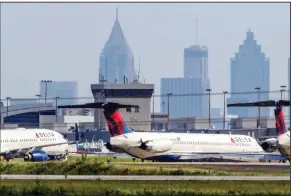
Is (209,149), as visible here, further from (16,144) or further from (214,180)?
(214,180)

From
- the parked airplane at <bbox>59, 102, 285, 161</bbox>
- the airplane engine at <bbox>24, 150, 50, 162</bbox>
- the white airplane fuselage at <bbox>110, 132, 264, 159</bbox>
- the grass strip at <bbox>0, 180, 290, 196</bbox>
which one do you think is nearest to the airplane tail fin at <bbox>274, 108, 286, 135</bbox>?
the parked airplane at <bbox>59, 102, 285, 161</bbox>

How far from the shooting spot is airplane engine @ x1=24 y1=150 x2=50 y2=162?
116000mm

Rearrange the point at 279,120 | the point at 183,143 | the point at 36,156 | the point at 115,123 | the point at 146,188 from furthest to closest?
the point at 183,143, the point at 36,156, the point at 115,123, the point at 279,120, the point at 146,188

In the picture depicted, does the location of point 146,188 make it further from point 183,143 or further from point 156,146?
point 183,143

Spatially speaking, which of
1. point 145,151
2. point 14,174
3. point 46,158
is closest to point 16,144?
point 46,158

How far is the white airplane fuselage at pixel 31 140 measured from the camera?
121 meters

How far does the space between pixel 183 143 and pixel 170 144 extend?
157 inches

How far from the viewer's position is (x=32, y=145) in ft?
403

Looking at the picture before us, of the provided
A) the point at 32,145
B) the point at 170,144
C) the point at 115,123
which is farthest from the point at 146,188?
the point at 32,145

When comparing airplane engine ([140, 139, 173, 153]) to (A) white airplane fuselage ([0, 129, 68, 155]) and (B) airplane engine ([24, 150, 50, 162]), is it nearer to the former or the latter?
(B) airplane engine ([24, 150, 50, 162])

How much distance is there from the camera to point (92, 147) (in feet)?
→ 536

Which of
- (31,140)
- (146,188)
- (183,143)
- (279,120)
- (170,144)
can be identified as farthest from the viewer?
(31,140)

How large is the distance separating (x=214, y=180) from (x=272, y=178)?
535 centimetres

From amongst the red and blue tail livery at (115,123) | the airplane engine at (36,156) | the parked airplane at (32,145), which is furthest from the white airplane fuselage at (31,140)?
the red and blue tail livery at (115,123)
